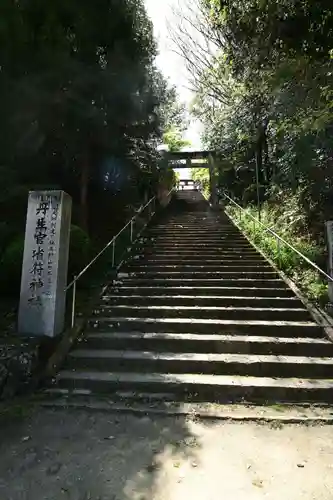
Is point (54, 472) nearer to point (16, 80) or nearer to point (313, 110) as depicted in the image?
point (16, 80)

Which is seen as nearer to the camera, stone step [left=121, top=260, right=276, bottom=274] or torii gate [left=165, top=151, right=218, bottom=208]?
stone step [left=121, top=260, right=276, bottom=274]

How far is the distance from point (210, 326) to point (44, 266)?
261 cm

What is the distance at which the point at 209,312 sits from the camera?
5852mm

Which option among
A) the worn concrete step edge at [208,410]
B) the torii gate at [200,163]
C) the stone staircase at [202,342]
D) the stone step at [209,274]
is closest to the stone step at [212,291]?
the stone staircase at [202,342]

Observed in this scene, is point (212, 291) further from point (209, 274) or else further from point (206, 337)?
point (206, 337)

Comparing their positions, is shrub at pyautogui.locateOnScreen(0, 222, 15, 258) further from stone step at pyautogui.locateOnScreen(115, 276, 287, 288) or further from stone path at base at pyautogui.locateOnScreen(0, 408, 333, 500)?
stone path at base at pyautogui.locateOnScreen(0, 408, 333, 500)

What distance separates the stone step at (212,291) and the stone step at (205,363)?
1961mm

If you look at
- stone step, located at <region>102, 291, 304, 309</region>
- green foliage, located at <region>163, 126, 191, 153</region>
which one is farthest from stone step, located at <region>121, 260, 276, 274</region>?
green foliage, located at <region>163, 126, 191, 153</region>

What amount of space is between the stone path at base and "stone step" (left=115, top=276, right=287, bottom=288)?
373cm

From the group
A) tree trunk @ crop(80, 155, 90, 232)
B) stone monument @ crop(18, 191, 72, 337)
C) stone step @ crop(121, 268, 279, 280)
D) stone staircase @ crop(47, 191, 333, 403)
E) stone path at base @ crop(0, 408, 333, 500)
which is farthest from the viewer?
tree trunk @ crop(80, 155, 90, 232)

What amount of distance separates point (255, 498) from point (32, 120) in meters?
6.73

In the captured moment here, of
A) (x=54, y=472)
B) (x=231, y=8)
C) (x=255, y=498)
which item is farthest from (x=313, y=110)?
(x=54, y=472)

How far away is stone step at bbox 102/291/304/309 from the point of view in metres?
6.14

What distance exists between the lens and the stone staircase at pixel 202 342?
163 inches
